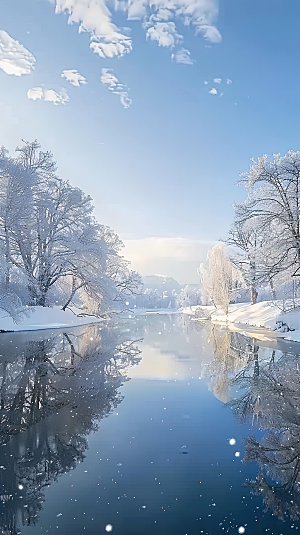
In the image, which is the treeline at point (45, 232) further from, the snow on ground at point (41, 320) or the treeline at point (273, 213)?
the treeline at point (273, 213)

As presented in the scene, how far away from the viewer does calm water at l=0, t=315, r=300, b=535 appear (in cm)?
292

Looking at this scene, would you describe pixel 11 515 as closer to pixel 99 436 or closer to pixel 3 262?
pixel 99 436

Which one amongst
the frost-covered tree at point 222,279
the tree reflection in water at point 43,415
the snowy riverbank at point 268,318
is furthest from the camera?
the frost-covered tree at point 222,279

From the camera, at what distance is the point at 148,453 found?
163 inches

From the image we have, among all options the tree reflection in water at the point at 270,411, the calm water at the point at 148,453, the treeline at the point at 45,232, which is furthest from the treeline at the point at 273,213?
the treeline at the point at 45,232

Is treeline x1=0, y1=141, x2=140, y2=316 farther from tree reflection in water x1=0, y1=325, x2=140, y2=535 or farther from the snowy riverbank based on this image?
the snowy riverbank

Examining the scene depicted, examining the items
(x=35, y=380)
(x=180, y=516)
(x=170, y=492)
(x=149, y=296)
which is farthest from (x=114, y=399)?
(x=149, y=296)

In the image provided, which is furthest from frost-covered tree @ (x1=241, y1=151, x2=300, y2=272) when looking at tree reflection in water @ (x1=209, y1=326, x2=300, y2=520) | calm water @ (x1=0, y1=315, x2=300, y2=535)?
calm water @ (x1=0, y1=315, x2=300, y2=535)

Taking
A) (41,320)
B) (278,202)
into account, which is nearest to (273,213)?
(278,202)

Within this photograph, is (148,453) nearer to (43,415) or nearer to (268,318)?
(43,415)

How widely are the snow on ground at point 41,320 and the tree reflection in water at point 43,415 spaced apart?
862 centimetres

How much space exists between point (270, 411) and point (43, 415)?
13.5 ft

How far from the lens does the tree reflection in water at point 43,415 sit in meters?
3.27

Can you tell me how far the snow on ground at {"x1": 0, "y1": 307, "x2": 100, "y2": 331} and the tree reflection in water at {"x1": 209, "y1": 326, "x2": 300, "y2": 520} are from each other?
13491 mm
